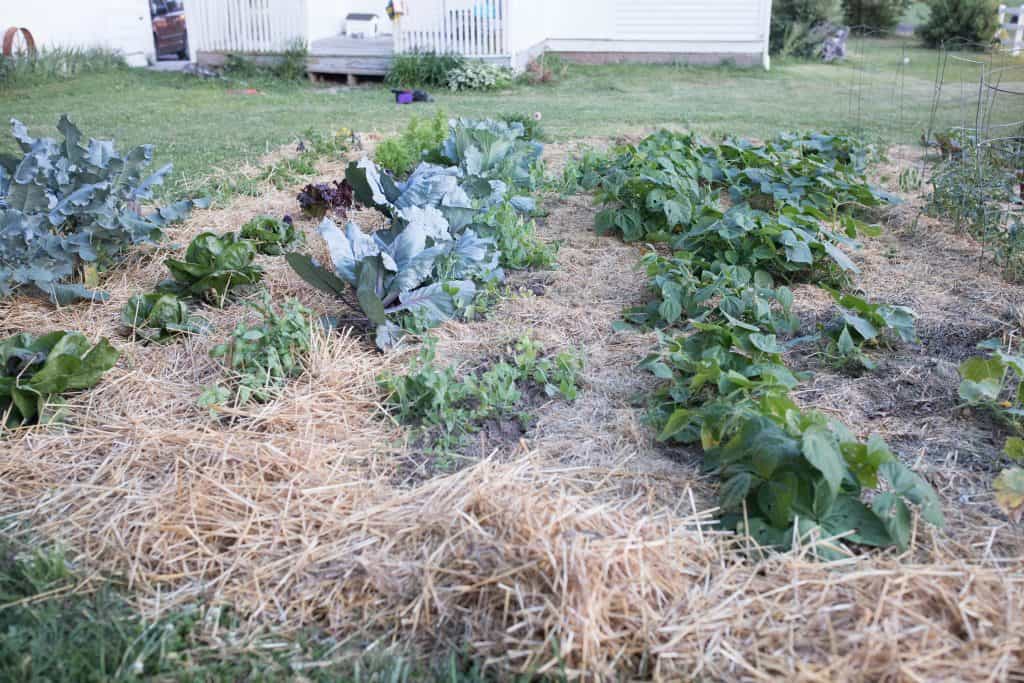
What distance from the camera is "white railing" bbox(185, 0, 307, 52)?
13164 millimetres

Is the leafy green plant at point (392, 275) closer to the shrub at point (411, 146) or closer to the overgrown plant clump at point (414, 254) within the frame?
the overgrown plant clump at point (414, 254)

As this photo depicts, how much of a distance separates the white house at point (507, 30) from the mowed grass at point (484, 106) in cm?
75

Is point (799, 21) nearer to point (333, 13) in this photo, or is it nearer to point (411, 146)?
point (333, 13)

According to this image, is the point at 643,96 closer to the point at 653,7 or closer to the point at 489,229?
the point at 653,7

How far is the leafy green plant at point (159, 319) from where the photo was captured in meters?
3.30

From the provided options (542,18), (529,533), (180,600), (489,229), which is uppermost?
(542,18)

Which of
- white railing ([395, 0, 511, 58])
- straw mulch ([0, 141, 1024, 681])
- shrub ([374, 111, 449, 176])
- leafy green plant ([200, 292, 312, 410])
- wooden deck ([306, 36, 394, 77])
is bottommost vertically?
straw mulch ([0, 141, 1024, 681])

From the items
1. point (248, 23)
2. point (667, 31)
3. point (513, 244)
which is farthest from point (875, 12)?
point (513, 244)

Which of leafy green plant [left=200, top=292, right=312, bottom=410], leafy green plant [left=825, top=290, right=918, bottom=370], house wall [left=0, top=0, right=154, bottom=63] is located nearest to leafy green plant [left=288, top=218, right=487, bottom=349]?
leafy green plant [left=200, top=292, right=312, bottom=410]

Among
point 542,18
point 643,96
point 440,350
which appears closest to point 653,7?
point 542,18

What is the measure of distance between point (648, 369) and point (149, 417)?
1.72m

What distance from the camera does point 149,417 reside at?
2.76 metres

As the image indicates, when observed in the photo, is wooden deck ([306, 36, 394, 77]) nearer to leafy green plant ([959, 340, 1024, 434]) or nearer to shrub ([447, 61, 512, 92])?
shrub ([447, 61, 512, 92])

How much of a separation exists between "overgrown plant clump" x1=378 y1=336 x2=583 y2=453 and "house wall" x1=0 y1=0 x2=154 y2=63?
1206 centimetres
